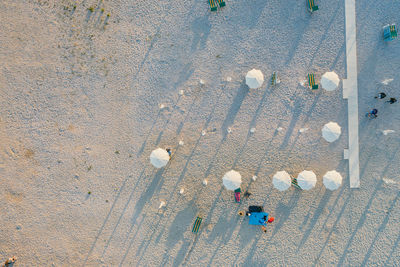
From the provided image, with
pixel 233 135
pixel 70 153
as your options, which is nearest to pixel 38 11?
pixel 70 153

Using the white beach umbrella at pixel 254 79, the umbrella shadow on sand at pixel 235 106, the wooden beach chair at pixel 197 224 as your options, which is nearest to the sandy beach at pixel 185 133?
the umbrella shadow on sand at pixel 235 106

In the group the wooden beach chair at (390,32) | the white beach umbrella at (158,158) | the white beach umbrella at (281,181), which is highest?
the wooden beach chair at (390,32)

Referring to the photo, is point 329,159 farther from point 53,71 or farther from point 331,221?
point 53,71

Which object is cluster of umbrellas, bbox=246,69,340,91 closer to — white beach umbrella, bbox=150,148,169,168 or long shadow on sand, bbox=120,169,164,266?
white beach umbrella, bbox=150,148,169,168

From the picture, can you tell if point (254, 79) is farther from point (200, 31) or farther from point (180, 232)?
point (180, 232)

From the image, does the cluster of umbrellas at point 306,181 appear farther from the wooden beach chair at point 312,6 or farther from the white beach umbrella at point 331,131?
the wooden beach chair at point 312,6

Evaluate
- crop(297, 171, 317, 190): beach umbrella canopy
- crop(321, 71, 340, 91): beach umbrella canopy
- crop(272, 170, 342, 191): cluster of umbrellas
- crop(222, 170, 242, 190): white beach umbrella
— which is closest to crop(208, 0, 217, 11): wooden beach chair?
crop(321, 71, 340, 91): beach umbrella canopy
